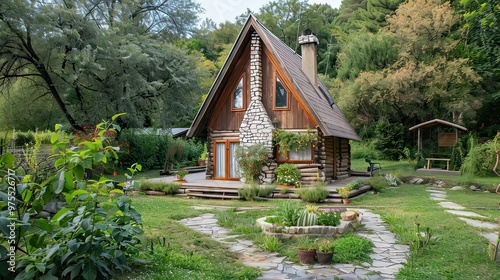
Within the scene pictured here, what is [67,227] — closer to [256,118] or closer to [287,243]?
[287,243]

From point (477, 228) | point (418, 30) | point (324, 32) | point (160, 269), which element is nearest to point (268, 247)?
point (160, 269)

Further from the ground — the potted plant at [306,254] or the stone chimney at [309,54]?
the stone chimney at [309,54]

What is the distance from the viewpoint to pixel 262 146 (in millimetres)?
14367

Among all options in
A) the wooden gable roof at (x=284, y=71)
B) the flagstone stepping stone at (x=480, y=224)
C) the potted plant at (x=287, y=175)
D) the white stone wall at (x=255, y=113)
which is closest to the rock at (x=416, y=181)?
the wooden gable roof at (x=284, y=71)

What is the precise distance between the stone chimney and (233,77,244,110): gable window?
149 inches

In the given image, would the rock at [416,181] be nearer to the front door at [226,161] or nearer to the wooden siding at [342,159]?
the wooden siding at [342,159]

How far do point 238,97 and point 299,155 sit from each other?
3.60 meters

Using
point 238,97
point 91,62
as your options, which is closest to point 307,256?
point 238,97

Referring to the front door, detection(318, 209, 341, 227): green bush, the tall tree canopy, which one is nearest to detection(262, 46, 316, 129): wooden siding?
the front door

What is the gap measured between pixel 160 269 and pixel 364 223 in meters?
4.97

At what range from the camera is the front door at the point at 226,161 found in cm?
1577

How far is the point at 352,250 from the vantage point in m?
5.95

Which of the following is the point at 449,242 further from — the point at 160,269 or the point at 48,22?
the point at 48,22

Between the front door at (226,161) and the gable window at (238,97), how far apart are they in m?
1.48
